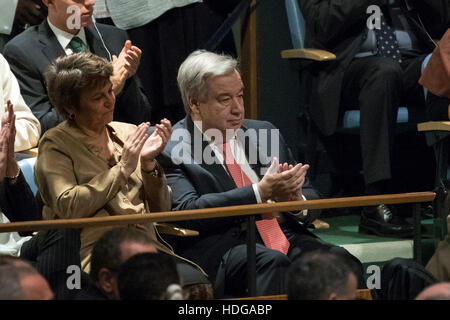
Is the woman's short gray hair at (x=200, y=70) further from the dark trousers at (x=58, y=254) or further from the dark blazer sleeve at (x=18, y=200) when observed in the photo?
the dark trousers at (x=58, y=254)

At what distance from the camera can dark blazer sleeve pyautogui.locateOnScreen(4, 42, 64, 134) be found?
3.68 meters

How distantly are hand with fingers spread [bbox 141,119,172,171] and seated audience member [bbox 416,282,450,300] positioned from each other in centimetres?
112

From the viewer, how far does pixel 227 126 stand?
3.37m

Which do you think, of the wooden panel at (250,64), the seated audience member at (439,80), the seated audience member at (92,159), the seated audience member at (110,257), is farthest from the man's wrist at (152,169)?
the wooden panel at (250,64)

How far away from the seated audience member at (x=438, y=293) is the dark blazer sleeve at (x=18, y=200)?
1.40m

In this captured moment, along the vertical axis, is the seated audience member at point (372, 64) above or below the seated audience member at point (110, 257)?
above

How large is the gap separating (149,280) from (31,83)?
1.69 meters

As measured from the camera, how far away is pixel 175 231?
117 inches

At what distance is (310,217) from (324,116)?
4.25ft

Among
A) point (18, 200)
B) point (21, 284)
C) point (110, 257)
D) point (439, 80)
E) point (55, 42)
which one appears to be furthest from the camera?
point (439, 80)

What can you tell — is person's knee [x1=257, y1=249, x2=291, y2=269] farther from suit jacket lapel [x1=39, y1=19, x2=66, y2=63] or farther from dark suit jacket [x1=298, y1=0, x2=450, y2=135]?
dark suit jacket [x1=298, y1=0, x2=450, y2=135]

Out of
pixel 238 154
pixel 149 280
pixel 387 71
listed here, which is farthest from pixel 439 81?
pixel 149 280

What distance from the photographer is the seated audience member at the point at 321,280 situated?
7.54 feet

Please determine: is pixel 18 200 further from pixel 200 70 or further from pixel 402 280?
pixel 402 280
